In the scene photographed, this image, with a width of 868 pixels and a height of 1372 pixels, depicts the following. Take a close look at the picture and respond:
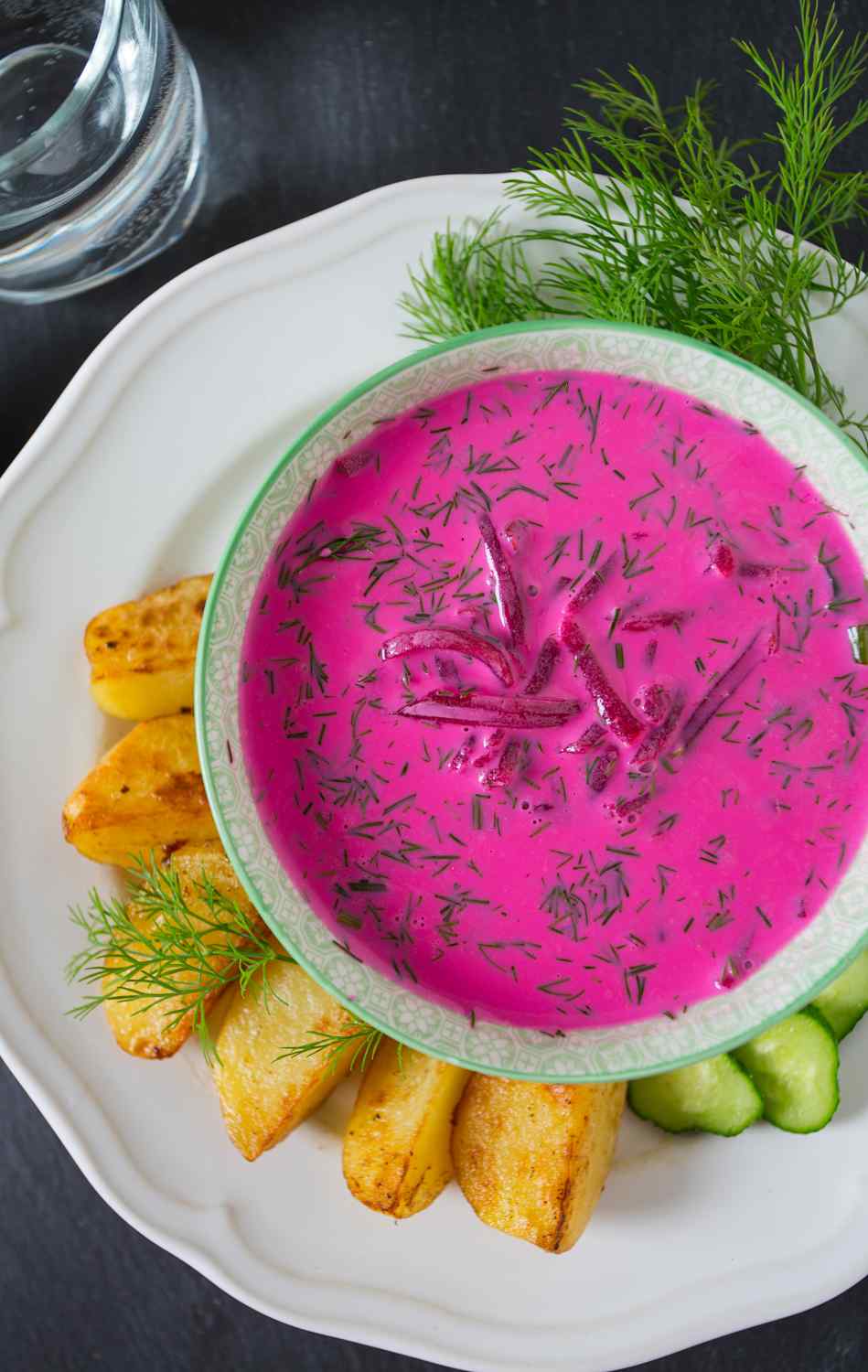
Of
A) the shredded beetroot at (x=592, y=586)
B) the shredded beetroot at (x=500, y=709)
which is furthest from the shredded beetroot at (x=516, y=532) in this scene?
the shredded beetroot at (x=500, y=709)

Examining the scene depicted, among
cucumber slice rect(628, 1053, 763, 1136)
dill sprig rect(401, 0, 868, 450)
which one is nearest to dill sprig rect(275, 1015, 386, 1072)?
cucumber slice rect(628, 1053, 763, 1136)

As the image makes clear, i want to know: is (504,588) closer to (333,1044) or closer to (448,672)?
(448,672)

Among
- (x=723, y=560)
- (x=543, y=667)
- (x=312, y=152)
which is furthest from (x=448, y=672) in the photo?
(x=312, y=152)

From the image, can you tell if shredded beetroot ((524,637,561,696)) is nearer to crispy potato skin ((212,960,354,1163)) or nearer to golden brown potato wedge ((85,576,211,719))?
golden brown potato wedge ((85,576,211,719))

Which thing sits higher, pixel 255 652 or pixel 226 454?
pixel 226 454

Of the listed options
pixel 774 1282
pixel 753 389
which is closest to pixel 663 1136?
pixel 774 1282

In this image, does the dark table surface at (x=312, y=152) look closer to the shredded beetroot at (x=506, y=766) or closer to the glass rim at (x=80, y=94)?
the glass rim at (x=80, y=94)

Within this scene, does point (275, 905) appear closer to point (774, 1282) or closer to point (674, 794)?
point (674, 794)
